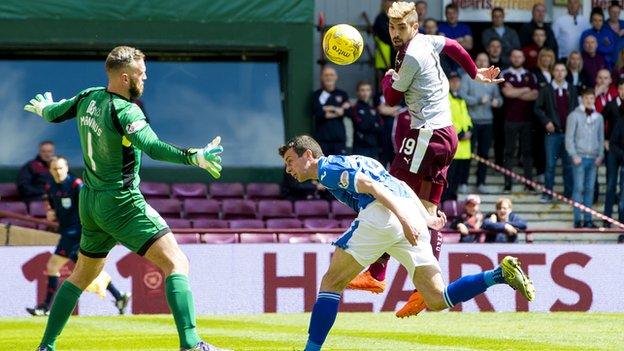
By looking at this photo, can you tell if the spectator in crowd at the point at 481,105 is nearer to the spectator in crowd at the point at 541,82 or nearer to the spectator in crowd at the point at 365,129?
the spectator in crowd at the point at 541,82

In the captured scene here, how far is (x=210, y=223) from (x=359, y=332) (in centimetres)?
801

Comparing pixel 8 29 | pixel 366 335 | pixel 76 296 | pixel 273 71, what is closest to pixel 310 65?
pixel 273 71

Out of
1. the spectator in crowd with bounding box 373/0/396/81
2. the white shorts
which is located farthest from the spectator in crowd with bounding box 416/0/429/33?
the white shorts

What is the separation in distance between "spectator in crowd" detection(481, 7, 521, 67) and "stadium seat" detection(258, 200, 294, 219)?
4.23 metres

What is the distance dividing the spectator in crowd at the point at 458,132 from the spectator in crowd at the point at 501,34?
1.42 metres

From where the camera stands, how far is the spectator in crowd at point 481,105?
73.1ft

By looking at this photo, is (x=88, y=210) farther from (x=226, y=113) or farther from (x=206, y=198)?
(x=226, y=113)

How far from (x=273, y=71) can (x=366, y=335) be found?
1121cm

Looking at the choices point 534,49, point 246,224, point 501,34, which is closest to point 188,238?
point 246,224

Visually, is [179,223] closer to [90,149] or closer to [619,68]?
[619,68]

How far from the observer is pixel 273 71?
24000 mm

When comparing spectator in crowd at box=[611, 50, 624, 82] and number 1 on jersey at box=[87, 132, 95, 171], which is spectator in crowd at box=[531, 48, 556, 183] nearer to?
spectator in crowd at box=[611, 50, 624, 82]

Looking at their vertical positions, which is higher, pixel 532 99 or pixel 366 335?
pixel 532 99

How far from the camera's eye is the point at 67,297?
1029cm
